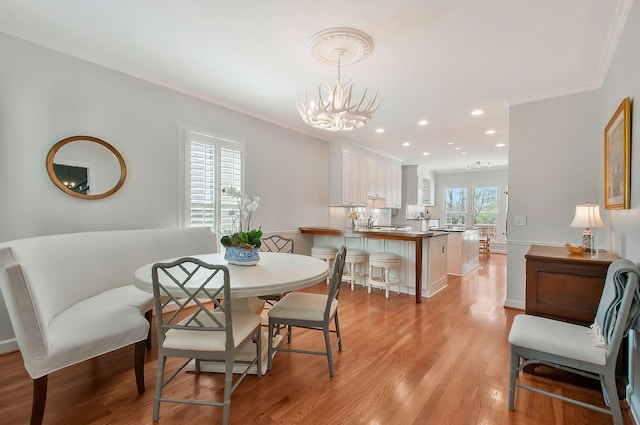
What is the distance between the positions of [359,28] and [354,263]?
335cm

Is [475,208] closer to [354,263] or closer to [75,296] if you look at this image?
[354,263]

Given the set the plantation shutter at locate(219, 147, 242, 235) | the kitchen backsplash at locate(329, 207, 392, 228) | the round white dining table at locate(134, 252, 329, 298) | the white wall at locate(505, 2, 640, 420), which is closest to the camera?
the round white dining table at locate(134, 252, 329, 298)

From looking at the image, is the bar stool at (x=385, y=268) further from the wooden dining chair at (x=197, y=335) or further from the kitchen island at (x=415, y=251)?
the wooden dining chair at (x=197, y=335)

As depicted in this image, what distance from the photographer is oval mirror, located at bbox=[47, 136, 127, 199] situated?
2.77 m

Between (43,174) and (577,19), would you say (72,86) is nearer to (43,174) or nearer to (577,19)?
(43,174)

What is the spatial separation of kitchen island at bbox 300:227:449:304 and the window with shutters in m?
1.69

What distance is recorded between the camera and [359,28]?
2381 millimetres

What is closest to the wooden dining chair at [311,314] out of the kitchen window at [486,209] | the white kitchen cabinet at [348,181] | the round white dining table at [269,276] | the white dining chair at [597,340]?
the round white dining table at [269,276]

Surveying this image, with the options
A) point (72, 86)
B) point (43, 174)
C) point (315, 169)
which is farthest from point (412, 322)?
point (72, 86)

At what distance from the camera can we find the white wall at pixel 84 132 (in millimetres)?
2549

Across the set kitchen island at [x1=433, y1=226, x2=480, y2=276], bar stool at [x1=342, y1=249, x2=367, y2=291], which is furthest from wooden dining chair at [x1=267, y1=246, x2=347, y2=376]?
kitchen island at [x1=433, y1=226, x2=480, y2=276]

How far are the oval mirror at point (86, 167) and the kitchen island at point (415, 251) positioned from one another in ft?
9.88

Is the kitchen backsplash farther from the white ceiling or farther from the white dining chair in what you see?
the white dining chair

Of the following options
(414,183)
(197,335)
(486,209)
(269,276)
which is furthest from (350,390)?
(486,209)
